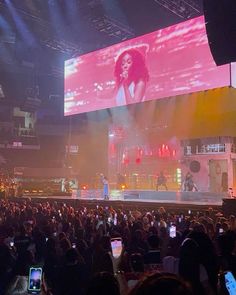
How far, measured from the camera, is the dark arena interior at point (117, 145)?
4699mm

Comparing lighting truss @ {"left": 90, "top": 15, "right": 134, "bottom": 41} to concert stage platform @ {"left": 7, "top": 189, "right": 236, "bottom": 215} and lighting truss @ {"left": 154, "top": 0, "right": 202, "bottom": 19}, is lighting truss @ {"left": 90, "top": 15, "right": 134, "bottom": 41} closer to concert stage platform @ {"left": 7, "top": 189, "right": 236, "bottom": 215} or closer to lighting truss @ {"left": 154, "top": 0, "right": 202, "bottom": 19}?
lighting truss @ {"left": 154, "top": 0, "right": 202, "bottom": 19}

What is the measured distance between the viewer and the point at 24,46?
24500 mm

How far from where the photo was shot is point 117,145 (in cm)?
2980

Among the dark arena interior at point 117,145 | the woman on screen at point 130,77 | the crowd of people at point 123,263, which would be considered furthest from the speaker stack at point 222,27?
the woman on screen at point 130,77

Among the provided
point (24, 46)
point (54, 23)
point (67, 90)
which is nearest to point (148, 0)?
point (54, 23)

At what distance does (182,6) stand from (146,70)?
331 centimetres

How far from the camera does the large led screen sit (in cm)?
1617

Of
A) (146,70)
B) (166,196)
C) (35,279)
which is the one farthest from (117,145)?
(35,279)

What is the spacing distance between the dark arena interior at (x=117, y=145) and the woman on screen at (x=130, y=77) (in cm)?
6

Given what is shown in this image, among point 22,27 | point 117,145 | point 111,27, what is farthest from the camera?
point 117,145

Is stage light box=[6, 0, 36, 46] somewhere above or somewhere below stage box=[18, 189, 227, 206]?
above

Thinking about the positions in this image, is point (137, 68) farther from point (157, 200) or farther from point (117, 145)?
point (117, 145)

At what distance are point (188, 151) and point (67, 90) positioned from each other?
8.45m

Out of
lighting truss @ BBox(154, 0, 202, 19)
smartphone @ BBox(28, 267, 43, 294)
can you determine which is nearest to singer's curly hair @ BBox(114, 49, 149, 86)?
lighting truss @ BBox(154, 0, 202, 19)
